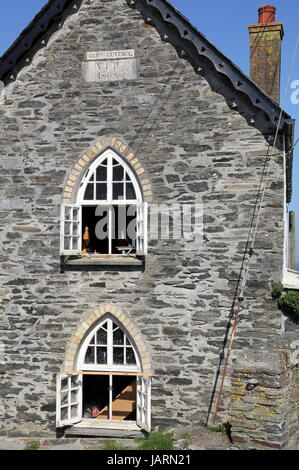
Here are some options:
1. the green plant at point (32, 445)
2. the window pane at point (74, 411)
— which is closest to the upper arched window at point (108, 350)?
the window pane at point (74, 411)

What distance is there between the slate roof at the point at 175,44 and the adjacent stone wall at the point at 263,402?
4.18 meters

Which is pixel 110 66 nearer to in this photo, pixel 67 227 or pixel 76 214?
pixel 76 214

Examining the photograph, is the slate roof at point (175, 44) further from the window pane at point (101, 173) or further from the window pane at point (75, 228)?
the window pane at point (75, 228)

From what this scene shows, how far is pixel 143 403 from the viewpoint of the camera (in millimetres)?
10961

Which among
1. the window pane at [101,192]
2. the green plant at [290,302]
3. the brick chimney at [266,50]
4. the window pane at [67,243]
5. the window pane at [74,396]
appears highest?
the brick chimney at [266,50]

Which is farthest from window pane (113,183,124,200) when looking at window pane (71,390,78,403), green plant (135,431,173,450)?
green plant (135,431,173,450)

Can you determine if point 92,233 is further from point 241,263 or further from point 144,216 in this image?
point 241,263

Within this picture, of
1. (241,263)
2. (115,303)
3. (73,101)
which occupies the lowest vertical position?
(115,303)

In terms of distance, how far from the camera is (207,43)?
10.7m

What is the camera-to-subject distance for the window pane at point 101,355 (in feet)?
37.4

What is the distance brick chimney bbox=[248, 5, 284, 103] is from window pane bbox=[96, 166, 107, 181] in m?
4.94

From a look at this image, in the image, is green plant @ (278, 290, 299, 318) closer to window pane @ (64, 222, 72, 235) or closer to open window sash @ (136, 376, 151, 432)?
open window sash @ (136, 376, 151, 432)
